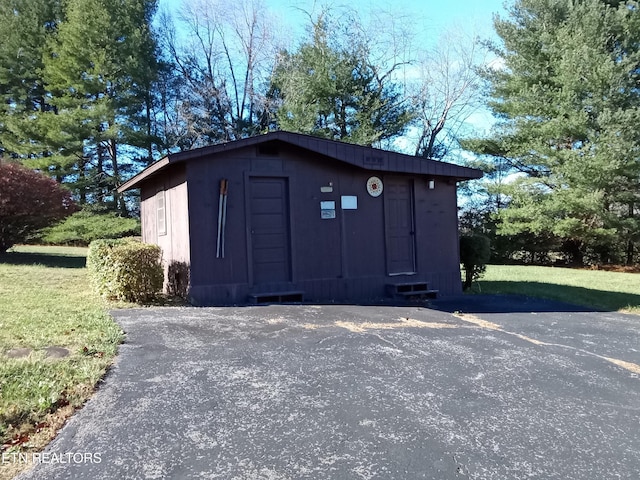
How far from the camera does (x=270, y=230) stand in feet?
26.4

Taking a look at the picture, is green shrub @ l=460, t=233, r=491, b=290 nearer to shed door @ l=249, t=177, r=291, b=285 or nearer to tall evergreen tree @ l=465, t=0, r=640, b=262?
shed door @ l=249, t=177, r=291, b=285

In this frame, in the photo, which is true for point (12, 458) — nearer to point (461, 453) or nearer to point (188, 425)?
point (188, 425)

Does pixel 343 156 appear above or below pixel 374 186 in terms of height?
above

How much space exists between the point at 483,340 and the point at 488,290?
5.66 metres

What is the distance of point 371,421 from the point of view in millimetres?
3057

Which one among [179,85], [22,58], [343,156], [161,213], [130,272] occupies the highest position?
[22,58]

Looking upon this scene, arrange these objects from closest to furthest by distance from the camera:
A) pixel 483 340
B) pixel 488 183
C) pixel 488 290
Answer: pixel 483 340
pixel 488 290
pixel 488 183

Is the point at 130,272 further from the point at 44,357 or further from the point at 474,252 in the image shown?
the point at 474,252

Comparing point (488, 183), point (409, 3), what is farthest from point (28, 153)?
point (488, 183)

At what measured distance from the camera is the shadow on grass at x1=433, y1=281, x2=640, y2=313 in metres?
8.08

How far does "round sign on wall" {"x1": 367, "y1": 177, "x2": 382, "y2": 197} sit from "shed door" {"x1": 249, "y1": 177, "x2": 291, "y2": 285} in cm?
165

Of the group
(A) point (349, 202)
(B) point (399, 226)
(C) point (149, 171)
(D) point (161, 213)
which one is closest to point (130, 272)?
(C) point (149, 171)

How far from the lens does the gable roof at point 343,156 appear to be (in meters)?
7.38

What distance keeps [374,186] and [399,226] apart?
0.93 meters
